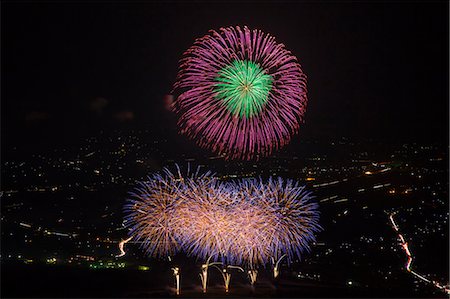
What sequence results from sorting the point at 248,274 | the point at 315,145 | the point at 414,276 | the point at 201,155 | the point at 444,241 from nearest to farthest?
the point at 248,274
the point at 414,276
the point at 444,241
the point at 201,155
the point at 315,145

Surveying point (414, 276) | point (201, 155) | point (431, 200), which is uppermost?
point (201, 155)

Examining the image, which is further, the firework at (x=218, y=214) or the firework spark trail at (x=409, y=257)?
the firework spark trail at (x=409, y=257)

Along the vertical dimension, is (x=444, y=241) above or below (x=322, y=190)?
below

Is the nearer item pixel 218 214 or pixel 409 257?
pixel 218 214

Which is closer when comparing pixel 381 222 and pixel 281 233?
pixel 281 233

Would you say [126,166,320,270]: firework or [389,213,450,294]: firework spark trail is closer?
[126,166,320,270]: firework

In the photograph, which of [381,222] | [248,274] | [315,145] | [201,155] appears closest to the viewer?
[248,274]

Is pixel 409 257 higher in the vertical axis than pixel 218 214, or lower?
lower

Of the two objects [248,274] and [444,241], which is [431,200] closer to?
[444,241]

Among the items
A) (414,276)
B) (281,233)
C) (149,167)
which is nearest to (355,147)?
(149,167)
